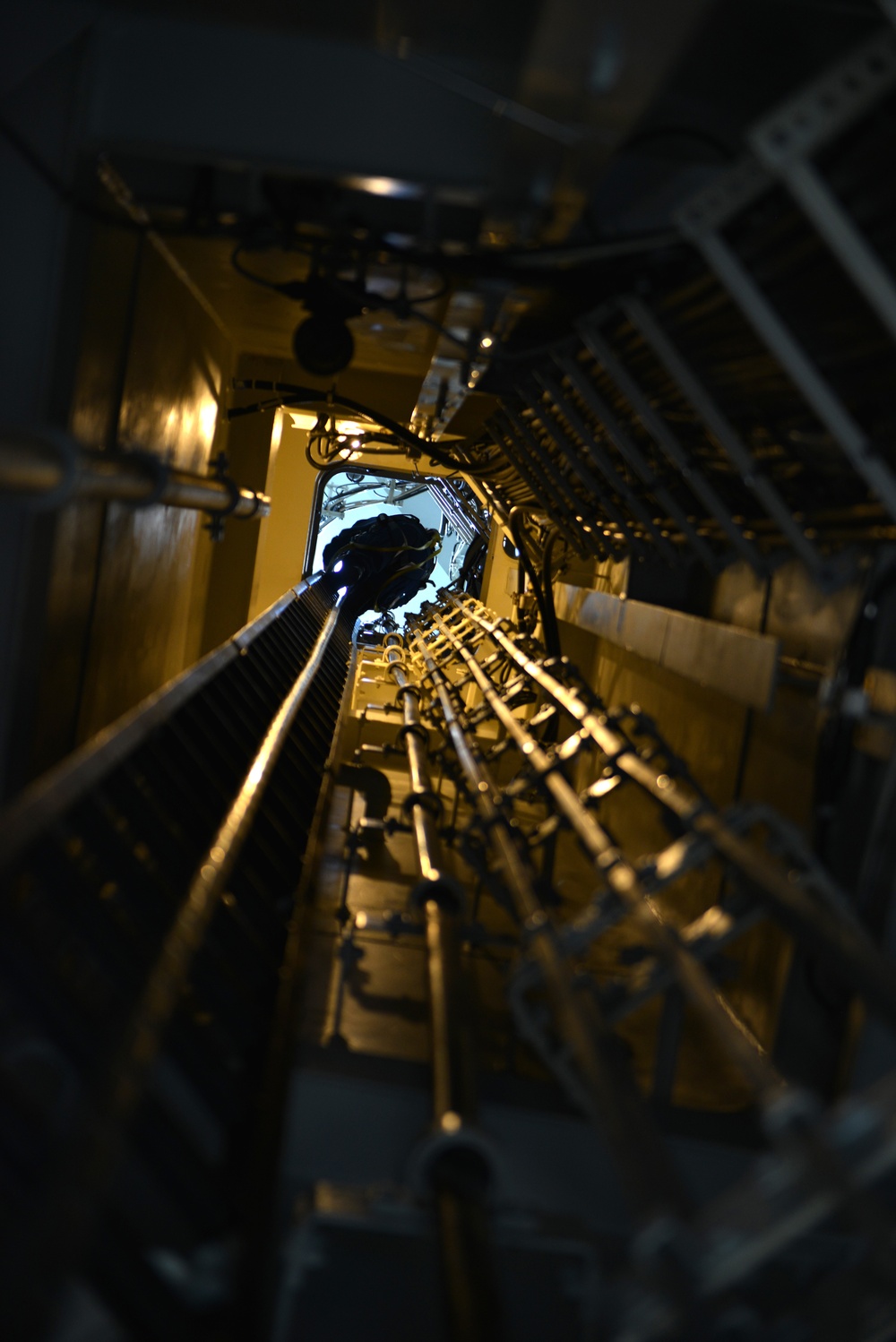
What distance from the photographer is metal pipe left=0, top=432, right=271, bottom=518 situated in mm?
1994

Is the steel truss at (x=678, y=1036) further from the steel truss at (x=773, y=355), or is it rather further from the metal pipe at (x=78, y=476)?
the metal pipe at (x=78, y=476)

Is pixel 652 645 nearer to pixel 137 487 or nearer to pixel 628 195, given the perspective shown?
pixel 628 195

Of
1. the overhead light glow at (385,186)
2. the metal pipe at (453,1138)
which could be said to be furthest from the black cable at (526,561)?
the overhead light glow at (385,186)

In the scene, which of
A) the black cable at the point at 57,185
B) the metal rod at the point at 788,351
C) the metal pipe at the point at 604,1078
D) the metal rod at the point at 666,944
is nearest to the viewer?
the metal pipe at the point at 604,1078

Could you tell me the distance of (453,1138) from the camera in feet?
6.15

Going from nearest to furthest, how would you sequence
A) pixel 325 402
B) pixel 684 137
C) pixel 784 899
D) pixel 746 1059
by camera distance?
pixel 746 1059, pixel 784 899, pixel 684 137, pixel 325 402

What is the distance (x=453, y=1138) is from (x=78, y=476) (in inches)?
54.2

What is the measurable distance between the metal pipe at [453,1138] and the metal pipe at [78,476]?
120cm

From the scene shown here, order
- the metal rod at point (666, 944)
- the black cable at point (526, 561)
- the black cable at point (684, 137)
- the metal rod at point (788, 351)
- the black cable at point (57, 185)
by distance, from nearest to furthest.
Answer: the metal rod at point (666, 944)
the metal rod at point (788, 351)
the black cable at point (684, 137)
the black cable at point (57, 185)
the black cable at point (526, 561)

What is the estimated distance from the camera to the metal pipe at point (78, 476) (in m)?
1.99

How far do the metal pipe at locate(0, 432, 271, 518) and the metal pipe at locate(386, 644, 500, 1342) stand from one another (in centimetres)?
120

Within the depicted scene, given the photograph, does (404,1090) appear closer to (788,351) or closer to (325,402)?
(788,351)

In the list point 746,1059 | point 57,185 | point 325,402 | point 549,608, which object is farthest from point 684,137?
point 325,402

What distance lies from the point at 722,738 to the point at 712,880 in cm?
44
